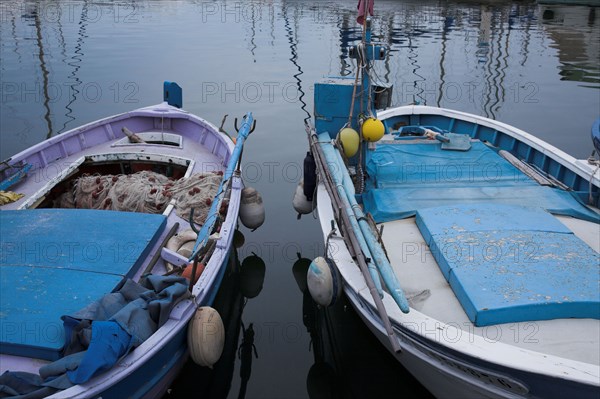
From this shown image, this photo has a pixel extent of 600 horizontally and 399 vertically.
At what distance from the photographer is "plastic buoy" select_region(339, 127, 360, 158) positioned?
6.96 metres

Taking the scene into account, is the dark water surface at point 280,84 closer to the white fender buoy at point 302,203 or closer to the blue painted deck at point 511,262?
the white fender buoy at point 302,203

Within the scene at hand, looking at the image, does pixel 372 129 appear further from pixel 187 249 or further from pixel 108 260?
pixel 108 260

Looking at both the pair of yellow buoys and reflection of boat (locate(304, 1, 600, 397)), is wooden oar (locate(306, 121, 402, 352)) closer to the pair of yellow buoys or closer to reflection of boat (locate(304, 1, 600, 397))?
reflection of boat (locate(304, 1, 600, 397))

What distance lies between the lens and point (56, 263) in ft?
17.2

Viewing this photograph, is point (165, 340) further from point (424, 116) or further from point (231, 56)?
point (231, 56)

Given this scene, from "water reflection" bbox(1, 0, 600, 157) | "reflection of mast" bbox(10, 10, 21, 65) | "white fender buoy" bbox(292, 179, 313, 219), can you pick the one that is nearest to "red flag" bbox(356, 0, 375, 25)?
"water reflection" bbox(1, 0, 600, 157)

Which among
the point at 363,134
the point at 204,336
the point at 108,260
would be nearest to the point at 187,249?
the point at 108,260

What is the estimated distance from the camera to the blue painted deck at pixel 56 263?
172 inches

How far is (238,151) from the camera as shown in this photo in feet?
25.0

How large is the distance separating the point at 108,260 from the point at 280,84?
44.0ft

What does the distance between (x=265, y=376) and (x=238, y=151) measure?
130 inches

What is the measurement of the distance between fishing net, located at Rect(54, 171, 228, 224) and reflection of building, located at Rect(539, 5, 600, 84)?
1702cm

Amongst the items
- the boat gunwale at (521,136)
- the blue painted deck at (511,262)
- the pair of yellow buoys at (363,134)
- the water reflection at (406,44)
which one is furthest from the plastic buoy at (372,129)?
the boat gunwale at (521,136)

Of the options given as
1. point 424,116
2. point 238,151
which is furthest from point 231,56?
point 238,151
